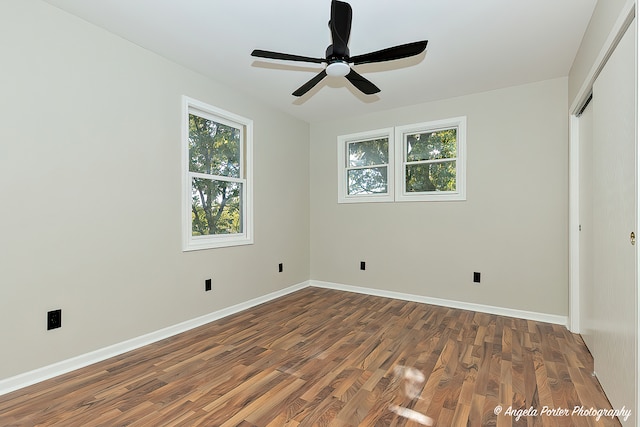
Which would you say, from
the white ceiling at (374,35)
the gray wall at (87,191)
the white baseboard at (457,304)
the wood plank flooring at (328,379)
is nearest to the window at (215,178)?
the gray wall at (87,191)

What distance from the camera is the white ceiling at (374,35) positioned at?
7.16 feet

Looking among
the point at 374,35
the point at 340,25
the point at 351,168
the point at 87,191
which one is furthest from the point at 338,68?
the point at 351,168

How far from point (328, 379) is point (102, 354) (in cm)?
181

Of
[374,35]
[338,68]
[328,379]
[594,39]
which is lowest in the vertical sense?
[328,379]

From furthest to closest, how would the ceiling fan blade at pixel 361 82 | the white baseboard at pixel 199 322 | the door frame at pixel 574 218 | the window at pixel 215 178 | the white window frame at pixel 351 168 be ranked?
the white window frame at pixel 351 168
the window at pixel 215 178
the door frame at pixel 574 218
the ceiling fan blade at pixel 361 82
the white baseboard at pixel 199 322

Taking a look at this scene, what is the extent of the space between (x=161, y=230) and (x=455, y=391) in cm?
271

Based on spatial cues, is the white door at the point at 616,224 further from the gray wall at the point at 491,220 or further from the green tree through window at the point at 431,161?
the green tree through window at the point at 431,161

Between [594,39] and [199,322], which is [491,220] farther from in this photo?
[199,322]

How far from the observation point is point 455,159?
3.82 m

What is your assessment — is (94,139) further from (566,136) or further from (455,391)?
(566,136)

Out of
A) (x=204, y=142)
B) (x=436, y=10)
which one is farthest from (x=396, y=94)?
(x=204, y=142)

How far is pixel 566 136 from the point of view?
3221 millimetres

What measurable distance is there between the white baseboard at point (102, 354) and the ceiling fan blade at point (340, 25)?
9.23 ft

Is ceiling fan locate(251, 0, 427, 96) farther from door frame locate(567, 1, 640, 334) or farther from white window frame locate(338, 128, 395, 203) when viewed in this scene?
white window frame locate(338, 128, 395, 203)
